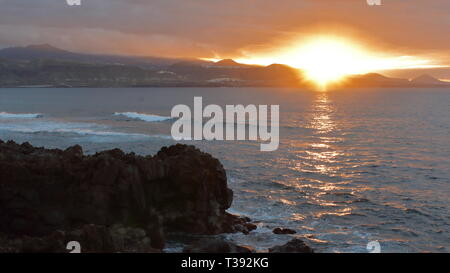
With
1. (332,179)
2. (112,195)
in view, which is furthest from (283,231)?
(332,179)

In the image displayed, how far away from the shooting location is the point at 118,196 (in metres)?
25.9

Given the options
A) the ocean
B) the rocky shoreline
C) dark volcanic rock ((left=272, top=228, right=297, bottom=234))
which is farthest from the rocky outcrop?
the ocean

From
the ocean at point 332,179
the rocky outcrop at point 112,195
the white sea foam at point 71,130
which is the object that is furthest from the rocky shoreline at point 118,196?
the white sea foam at point 71,130

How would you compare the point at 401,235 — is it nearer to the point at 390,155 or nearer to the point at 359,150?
the point at 390,155

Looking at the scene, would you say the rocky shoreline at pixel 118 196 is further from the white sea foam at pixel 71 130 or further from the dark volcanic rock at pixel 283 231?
the white sea foam at pixel 71 130

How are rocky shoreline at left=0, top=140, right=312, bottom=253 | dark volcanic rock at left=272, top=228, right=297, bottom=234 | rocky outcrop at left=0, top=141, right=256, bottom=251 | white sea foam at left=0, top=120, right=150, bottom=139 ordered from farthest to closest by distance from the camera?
1. white sea foam at left=0, top=120, right=150, bottom=139
2. dark volcanic rock at left=272, top=228, right=297, bottom=234
3. rocky outcrop at left=0, top=141, right=256, bottom=251
4. rocky shoreline at left=0, top=140, right=312, bottom=253

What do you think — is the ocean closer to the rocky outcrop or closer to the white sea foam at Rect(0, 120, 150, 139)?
the white sea foam at Rect(0, 120, 150, 139)

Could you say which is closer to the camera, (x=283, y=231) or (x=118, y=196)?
(x=118, y=196)

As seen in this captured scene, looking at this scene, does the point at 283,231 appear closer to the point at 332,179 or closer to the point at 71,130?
the point at 332,179

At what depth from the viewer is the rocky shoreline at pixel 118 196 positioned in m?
25.0

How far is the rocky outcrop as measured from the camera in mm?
25188

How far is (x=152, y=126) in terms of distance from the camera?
85438 mm

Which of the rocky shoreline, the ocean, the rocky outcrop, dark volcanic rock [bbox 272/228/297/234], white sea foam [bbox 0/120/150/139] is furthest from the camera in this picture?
white sea foam [bbox 0/120/150/139]

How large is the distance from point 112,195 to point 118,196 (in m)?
0.34
